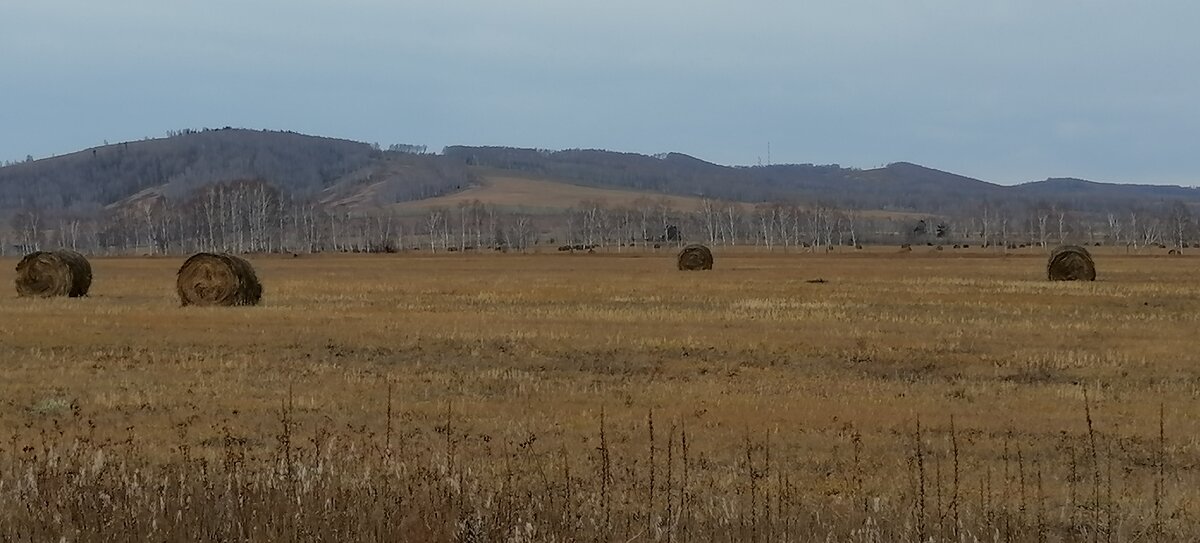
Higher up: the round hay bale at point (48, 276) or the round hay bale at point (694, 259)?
the round hay bale at point (48, 276)

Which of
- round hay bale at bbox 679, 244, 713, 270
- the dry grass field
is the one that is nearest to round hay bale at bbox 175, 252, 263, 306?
the dry grass field

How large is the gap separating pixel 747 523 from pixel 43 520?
4510mm

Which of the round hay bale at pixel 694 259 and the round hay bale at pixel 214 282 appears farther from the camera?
the round hay bale at pixel 694 259

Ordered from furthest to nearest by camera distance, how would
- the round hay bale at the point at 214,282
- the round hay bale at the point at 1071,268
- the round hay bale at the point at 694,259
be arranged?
the round hay bale at the point at 694,259
the round hay bale at the point at 1071,268
the round hay bale at the point at 214,282

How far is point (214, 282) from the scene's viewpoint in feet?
99.9

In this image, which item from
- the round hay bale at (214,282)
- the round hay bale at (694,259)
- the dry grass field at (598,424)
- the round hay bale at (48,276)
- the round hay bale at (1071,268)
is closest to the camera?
the dry grass field at (598,424)

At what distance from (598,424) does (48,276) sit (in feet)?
88.9

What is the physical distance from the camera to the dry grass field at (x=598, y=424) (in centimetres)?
731

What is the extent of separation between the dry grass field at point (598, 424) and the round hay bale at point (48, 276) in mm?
5923

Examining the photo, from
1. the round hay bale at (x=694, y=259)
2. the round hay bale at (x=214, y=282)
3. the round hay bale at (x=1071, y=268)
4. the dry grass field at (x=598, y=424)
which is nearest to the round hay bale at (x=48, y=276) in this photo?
the round hay bale at (x=214, y=282)

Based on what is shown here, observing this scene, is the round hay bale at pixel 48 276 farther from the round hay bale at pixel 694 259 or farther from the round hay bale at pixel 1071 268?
the round hay bale at pixel 1071 268

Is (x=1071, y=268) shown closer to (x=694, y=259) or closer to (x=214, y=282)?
(x=694, y=259)

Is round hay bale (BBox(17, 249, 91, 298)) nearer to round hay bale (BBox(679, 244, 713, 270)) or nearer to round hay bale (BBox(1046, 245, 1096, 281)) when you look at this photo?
round hay bale (BBox(679, 244, 713, 270))

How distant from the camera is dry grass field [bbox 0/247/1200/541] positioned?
24.0ft
